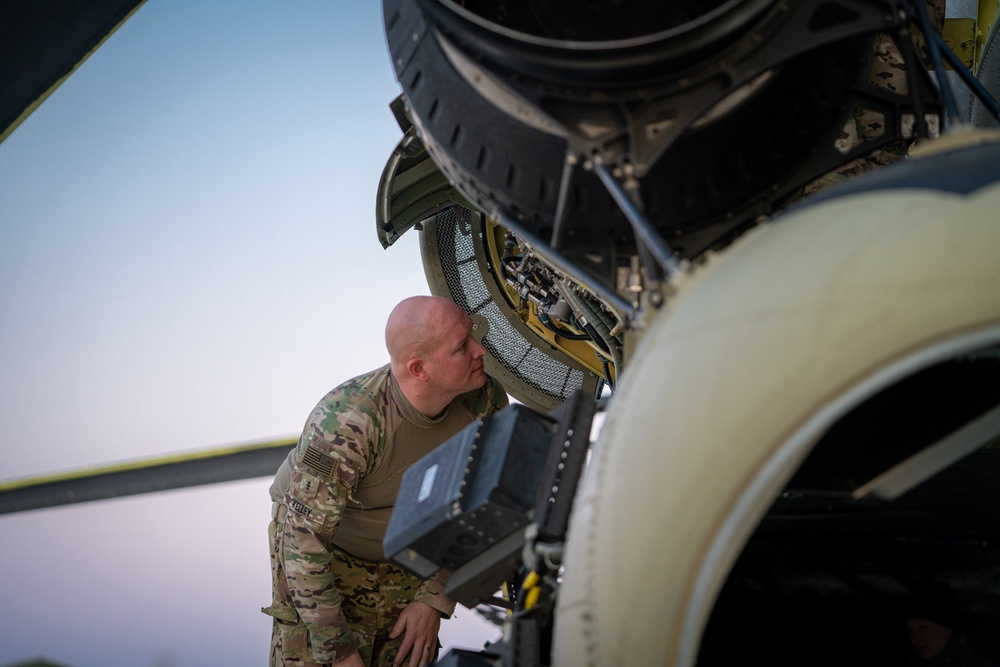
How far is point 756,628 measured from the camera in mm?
2545

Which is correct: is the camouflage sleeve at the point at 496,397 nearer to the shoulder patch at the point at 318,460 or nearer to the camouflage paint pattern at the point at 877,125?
the shoulder patch at the point at 318,460

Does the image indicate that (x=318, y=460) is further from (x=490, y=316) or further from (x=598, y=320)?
(x=490, y=316)

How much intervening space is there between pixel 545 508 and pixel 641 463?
54 cm

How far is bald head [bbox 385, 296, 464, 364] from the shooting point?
3922 mm

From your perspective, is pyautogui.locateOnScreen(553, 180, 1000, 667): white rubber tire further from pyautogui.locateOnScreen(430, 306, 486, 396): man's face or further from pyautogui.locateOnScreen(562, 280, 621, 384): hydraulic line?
pyautogui.locateOnScreen(430, 306, 486, 396): man's face

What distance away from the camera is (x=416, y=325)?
13.0ft

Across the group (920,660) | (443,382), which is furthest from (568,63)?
(443,382)

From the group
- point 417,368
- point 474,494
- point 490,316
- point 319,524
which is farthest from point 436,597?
point 474,494

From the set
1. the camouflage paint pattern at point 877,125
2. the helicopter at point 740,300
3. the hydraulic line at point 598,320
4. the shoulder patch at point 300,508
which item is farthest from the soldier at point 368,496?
the camouflage paint pattern at point 877,125

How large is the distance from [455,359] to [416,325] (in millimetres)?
211

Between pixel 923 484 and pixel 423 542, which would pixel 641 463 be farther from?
pixel 923 484

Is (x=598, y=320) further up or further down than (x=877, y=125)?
further down

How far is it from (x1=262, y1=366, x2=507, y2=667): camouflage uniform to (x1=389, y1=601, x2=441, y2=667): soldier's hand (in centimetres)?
4

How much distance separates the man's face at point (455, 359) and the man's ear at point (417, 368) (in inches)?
1.2
